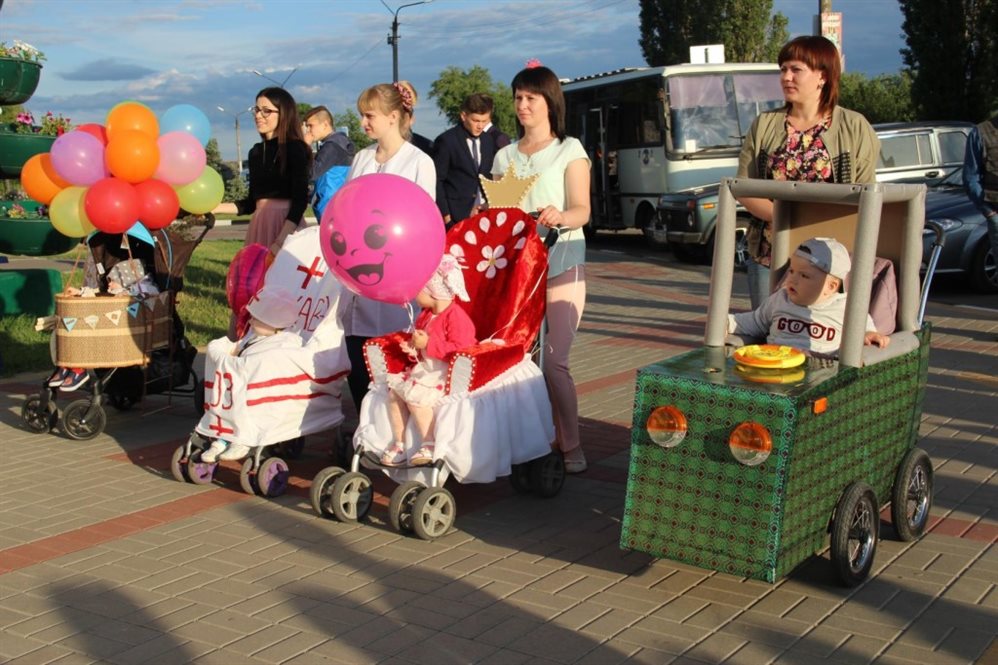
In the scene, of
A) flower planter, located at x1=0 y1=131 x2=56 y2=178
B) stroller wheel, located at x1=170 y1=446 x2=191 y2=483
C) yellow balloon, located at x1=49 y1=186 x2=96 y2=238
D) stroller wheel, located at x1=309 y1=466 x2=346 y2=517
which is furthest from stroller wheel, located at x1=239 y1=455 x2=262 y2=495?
flower planter, located at x1=0 y1=131 x2=56 y2=178

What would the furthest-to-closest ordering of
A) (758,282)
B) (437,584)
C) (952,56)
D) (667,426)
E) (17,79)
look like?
(952,56) → (17,79) → (758,282) → (437,584) → (667,426)

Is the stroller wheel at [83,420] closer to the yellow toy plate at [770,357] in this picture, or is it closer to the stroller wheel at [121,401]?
the stroller wheel at [121,401]

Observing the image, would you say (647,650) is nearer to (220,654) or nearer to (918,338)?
(220,654)

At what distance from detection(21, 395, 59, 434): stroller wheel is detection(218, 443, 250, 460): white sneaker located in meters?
2.05

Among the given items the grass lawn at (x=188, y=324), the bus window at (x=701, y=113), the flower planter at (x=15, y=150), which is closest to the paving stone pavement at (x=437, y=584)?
the grass lawn at (x=188, y=324)

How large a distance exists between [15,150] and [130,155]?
16.0ft

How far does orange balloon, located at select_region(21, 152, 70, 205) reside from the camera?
7852 mm

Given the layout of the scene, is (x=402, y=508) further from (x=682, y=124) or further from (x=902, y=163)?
(x=682, y=124)

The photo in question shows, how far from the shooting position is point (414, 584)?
492cm

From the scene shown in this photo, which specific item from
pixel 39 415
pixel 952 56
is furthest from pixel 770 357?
pixel 952 56

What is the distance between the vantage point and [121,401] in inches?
332

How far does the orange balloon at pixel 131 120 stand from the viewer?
7.51 meters

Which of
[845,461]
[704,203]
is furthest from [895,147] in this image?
[845,461]

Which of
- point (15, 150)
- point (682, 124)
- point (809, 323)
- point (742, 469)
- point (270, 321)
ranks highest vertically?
point (682, 124)
